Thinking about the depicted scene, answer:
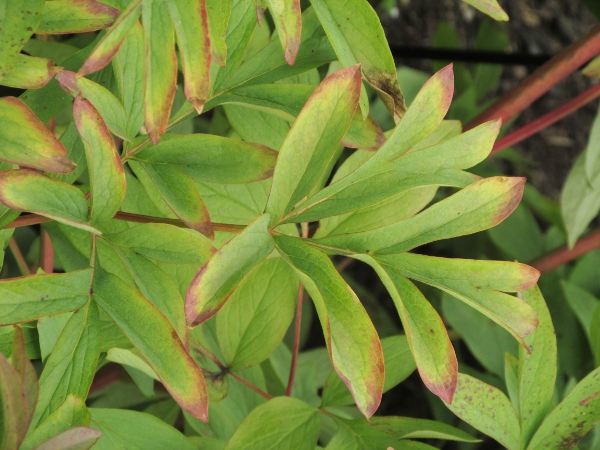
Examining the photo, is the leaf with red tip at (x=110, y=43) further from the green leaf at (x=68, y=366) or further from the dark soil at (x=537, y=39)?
the dark soil at (x=537, y=39)

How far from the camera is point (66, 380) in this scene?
444 millimetres

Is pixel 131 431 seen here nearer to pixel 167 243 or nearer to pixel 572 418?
pixel 167 243

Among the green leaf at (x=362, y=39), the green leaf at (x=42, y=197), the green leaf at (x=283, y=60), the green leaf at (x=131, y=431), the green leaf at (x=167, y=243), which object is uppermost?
the green leaf at (x=362, y=39)

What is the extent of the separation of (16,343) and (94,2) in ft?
0.70

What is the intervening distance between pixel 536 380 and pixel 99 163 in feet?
1.34

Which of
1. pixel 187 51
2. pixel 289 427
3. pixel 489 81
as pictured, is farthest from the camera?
pixel 489 81

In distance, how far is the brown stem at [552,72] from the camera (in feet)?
2.24

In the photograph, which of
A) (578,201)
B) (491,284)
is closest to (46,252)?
(491,284)

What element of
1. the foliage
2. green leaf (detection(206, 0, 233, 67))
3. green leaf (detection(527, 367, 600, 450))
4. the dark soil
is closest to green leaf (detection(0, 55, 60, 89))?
the foliage

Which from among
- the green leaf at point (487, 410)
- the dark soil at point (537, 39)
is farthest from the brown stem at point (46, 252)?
the dark soil at point (537, 39)

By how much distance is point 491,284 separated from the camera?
453 mm

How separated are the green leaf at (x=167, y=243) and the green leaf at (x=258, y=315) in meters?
0.21

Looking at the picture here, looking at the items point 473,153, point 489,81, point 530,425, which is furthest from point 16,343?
point 489,81

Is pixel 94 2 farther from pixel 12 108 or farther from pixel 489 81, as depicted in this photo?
pixel 489 81
